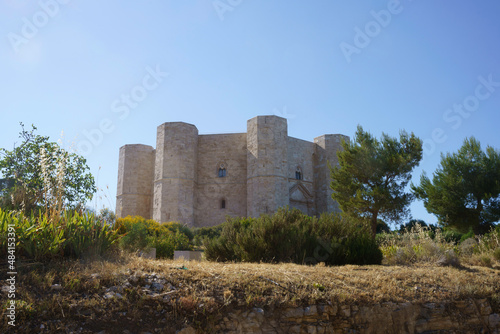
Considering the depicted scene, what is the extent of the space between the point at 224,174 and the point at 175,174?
3.94 m

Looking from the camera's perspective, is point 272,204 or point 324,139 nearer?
point 272,204

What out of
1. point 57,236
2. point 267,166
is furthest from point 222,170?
point 57,236

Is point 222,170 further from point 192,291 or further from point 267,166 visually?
point 192,291

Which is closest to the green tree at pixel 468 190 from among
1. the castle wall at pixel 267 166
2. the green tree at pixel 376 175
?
the green tree at pixel 376 175

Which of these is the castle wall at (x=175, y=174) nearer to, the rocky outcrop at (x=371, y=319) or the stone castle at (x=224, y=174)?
the stone castle at (x=224, y=174)

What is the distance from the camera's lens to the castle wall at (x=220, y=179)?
28.3 metres

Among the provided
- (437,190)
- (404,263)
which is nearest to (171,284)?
(404,263)

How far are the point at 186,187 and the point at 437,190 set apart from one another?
55.0 ft

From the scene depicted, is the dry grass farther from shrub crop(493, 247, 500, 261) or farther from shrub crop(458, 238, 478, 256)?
shrub crop(458, 238, 478, 256)

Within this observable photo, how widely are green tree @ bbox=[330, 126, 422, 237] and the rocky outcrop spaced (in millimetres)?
9541

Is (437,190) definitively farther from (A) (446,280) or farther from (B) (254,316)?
(B) (254,316)

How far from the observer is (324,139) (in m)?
30.2

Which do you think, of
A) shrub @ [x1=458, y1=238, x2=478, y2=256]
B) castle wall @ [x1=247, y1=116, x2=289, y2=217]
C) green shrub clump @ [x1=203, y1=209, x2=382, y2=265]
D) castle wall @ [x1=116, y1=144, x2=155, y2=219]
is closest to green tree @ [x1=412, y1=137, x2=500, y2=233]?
shrub @ [x1=458, y1=238, x2=478, y2=256]

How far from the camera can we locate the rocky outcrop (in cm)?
371
